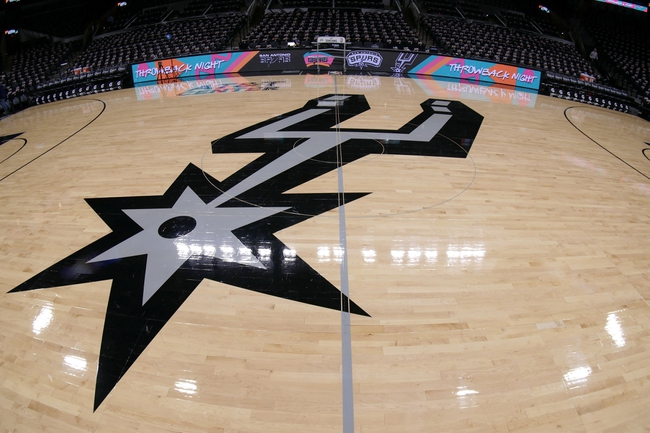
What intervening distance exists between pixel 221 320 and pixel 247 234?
177 centimetres

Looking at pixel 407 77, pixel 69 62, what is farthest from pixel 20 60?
pixel 407 77

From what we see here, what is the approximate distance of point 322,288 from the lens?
15.0 feet

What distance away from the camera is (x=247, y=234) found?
18.5 ft

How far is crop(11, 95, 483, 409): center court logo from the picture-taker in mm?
4309

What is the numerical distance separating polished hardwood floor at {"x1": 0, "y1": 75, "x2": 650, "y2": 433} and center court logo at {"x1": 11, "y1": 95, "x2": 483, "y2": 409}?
34 millimetres

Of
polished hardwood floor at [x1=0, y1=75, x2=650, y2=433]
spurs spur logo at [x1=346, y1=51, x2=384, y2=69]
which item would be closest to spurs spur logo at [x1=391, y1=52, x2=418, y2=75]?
spurs spur logo at [x1=346, y1=51, x2=384, y2=69]

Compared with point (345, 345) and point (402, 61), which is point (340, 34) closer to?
point (402, 61)

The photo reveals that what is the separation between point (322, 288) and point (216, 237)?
6.64ft

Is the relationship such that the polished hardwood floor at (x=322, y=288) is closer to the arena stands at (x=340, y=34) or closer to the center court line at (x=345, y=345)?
the center court line at (x=345, y=345)

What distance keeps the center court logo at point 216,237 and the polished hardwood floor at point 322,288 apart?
3 cm

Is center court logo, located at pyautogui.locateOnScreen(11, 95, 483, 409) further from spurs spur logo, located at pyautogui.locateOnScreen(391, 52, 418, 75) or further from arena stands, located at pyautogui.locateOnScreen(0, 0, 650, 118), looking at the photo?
arena stands, located at pyautogui.locateOnScreen(0, 0, 650, 118)

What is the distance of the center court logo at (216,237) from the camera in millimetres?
4309

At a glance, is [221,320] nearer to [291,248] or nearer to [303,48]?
[291,248]

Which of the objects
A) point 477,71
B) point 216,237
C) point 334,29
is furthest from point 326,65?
point 216,237
